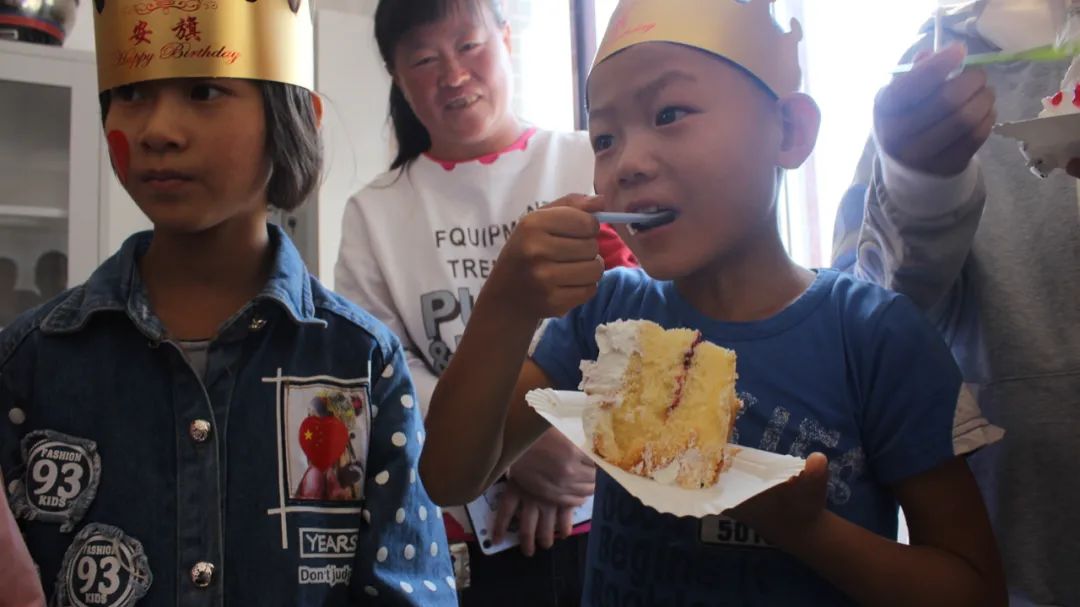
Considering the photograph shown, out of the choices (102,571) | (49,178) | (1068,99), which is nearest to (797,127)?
(1068,99)

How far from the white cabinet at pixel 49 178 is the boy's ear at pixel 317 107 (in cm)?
146

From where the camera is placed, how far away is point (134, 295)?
0.94 meters

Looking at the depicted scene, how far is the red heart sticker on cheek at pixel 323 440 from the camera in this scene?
93cm

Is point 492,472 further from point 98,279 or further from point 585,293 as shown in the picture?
point 98,279

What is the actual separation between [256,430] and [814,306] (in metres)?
0.60

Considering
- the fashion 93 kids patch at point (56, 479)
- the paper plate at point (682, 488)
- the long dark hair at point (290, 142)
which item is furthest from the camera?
the long dark hair at point (290, 142)

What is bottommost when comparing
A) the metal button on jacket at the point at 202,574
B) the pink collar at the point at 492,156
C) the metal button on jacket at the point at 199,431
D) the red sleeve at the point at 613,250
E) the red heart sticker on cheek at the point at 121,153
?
the metal button on jacket at the point at 202,574

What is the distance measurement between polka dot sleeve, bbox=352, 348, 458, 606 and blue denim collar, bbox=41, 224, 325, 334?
0.13 m

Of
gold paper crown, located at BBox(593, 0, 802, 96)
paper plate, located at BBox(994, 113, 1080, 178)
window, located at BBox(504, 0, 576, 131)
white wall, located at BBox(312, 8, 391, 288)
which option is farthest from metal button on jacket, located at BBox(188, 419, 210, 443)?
window, located at BBox(504, 0, 576, 131)

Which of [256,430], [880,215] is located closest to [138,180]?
[256,430]

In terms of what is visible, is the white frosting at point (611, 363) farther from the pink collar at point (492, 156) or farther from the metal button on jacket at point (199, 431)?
the pink collar at point (492, 156)

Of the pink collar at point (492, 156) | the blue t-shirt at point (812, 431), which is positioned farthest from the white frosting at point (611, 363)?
the pink collar at point (492, 156)

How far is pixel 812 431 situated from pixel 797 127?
32cm

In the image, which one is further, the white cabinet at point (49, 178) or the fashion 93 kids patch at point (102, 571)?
the white cabinet at point (49, 178)
